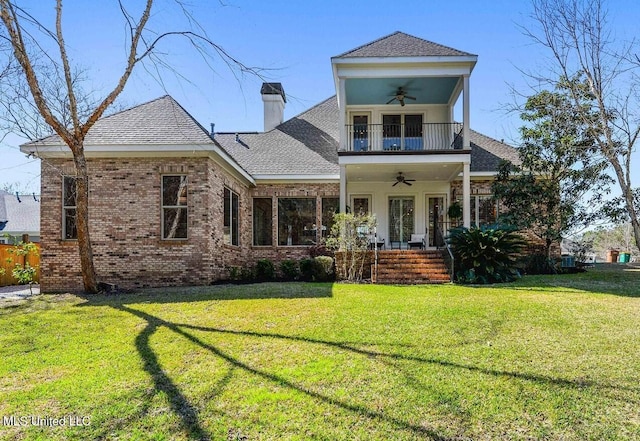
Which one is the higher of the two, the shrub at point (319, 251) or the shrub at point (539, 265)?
the shrub at point (319, 251)

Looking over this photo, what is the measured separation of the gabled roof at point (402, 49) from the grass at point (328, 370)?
872 cm

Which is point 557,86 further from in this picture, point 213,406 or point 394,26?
point 213,406

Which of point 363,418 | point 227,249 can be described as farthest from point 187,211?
point 363,418

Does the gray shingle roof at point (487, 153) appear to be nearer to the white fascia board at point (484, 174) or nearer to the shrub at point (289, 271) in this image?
the white fascia board at point (484, 174)

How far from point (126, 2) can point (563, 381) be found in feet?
35.1

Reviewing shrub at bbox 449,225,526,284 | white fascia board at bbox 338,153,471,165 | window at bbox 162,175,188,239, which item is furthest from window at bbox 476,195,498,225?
window at bbox 162,175,188,239

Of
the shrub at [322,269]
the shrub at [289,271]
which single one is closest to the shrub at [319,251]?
the shrub at [289,271]

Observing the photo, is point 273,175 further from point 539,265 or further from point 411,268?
point 539,265

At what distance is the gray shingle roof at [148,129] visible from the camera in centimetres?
1106

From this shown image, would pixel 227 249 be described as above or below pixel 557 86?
below

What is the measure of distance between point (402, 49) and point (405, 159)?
353 centimetres

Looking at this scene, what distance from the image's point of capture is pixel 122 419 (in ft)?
12.2

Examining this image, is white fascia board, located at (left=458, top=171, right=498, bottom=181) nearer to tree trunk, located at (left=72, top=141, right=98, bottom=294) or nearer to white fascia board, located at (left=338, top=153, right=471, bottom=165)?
white fascia board, located at (left=338, top=153, right=471, bottom=165)

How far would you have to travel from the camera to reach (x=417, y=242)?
50.4 feet
